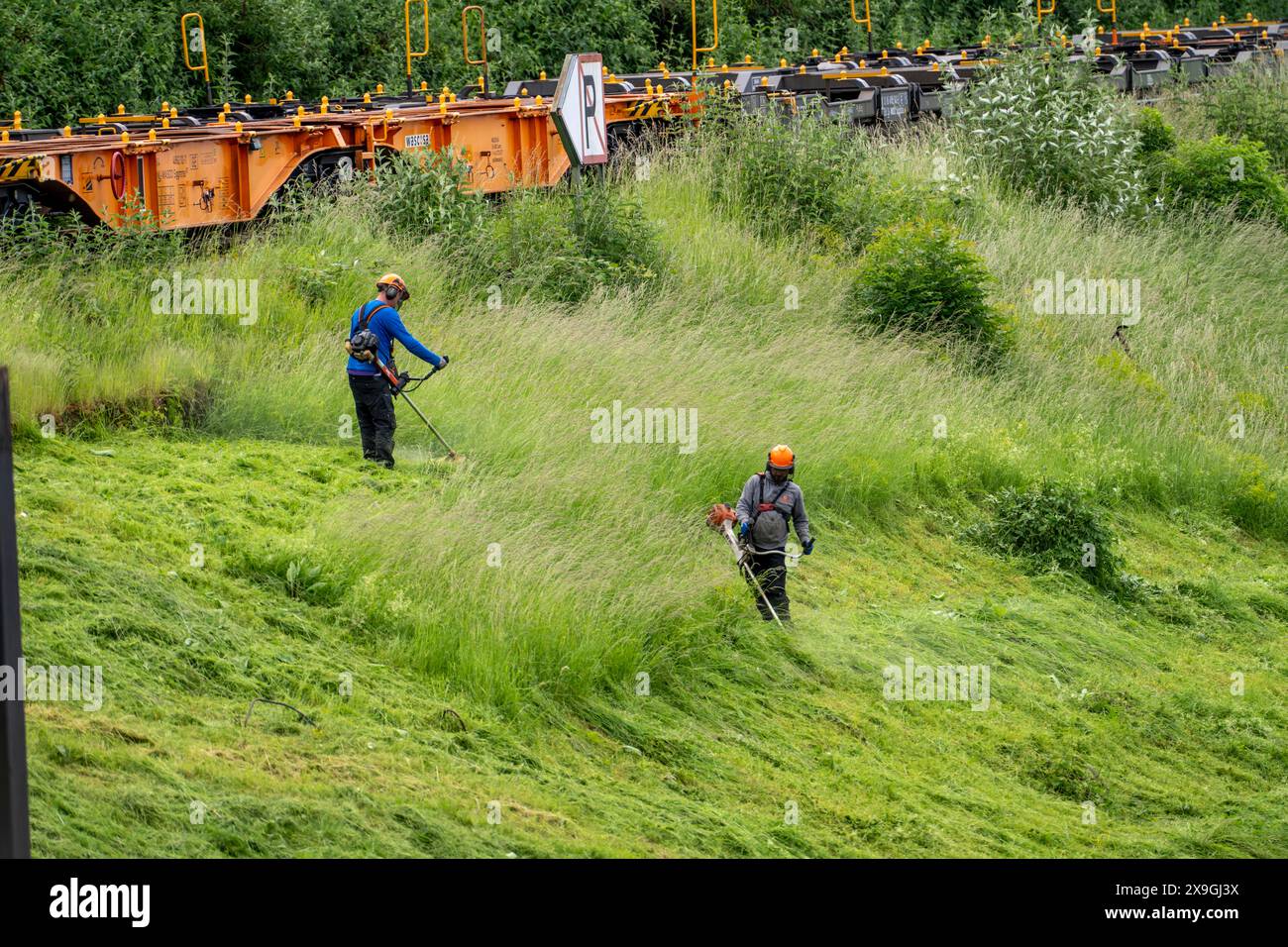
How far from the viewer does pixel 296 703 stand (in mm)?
7809

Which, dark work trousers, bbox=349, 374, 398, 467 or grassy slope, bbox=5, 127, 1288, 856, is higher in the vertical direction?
dark work trousers, bbox=349, 374, 398, 467

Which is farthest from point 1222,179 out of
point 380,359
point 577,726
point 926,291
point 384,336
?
point 577,726

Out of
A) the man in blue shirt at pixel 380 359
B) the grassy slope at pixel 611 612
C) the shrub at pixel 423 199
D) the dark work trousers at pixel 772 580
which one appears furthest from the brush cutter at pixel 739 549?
the shrub at pixel 423 199

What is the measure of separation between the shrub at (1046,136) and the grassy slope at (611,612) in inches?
271

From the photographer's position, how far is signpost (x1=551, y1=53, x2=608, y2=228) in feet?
43.5

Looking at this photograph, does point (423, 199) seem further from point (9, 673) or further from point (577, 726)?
point (9, 673)

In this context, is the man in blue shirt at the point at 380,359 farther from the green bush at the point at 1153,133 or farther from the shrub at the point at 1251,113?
the shrub at the point at 1251,113

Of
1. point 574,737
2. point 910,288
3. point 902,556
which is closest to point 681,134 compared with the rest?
point 910,288

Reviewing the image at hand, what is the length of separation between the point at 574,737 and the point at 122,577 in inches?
104

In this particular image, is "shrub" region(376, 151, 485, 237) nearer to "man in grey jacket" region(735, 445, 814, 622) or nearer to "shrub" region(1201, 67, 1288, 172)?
"man in grey jacket" region(735, 445, 814, 622)

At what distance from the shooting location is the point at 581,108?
44.6 feet

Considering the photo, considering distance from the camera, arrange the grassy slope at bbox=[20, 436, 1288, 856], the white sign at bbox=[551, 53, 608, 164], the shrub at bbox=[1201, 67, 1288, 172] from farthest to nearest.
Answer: the shrub at bbox=[1201, 67, 1288, 172] < the white sign at bbox=[551, 53, 608, 164] < the grassy slope at bbox=[20, 436, 1288, 856]

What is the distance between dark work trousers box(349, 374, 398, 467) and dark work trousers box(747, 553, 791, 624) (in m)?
2.97

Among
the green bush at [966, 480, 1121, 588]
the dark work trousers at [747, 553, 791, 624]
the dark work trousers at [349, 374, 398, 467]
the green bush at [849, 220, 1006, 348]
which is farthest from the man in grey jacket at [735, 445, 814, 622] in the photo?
the green bush at [849, 220, 1006, 348]
